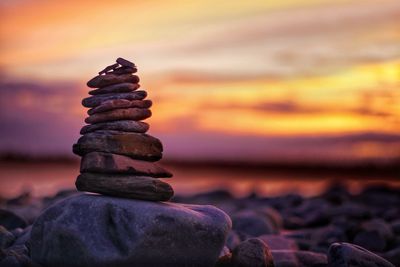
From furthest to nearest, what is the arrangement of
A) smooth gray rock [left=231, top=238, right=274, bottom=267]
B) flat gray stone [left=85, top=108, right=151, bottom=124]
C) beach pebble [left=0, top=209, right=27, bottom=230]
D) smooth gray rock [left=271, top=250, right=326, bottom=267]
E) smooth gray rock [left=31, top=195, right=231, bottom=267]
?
beach pebble [left=0, top=209, right=27, bottom=230], smooth gray rock [left=271, top=250, right=326, bottom=267], flat gray stone [left=85, top=108, right=151, bottom=124], smooth gray rock [left=231, top=238, right=274, bottom=267], smooth gray rock [left=31, top=195, right=231, bottom=267]

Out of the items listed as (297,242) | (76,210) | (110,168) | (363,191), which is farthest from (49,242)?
(363,191)

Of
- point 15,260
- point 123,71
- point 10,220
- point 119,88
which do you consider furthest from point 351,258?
point 10,220

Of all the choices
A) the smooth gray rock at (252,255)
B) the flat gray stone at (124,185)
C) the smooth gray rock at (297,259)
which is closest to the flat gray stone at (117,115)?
the flat gray stone at (124,185)

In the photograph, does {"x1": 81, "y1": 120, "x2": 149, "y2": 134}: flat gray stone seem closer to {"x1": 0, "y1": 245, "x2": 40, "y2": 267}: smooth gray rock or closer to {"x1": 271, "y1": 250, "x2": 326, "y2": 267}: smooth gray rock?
{"x1": 0, "y1": 245, "x2": 40, "y2": 267}: smooth gray rock

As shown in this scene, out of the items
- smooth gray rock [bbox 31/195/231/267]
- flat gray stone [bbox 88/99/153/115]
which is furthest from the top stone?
smooth gray rock [bbox 31/195/231/267]

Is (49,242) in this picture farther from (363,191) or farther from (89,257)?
(363,191)

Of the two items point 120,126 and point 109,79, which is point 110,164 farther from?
point 109,79

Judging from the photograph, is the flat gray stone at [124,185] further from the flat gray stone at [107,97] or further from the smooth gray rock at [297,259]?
the smooth gray rock at [297,259]

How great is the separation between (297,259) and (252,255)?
179 centimetres

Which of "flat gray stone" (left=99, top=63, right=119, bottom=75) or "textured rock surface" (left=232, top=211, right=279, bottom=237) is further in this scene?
"textured rock surface" (left=232, top=211, right=279, bottom=237)

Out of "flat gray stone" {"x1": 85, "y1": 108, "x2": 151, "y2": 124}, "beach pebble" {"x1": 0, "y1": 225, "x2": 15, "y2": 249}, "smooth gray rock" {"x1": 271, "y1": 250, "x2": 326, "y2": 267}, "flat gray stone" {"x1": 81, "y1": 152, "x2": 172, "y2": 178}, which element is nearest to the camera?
"flat gray stone" {"x1": 81, "y1": 152, "x2": 172, "y2": 178}

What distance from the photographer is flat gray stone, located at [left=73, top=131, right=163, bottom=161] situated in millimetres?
12938

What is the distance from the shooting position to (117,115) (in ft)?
42.8

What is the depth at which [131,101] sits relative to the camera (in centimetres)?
1316
